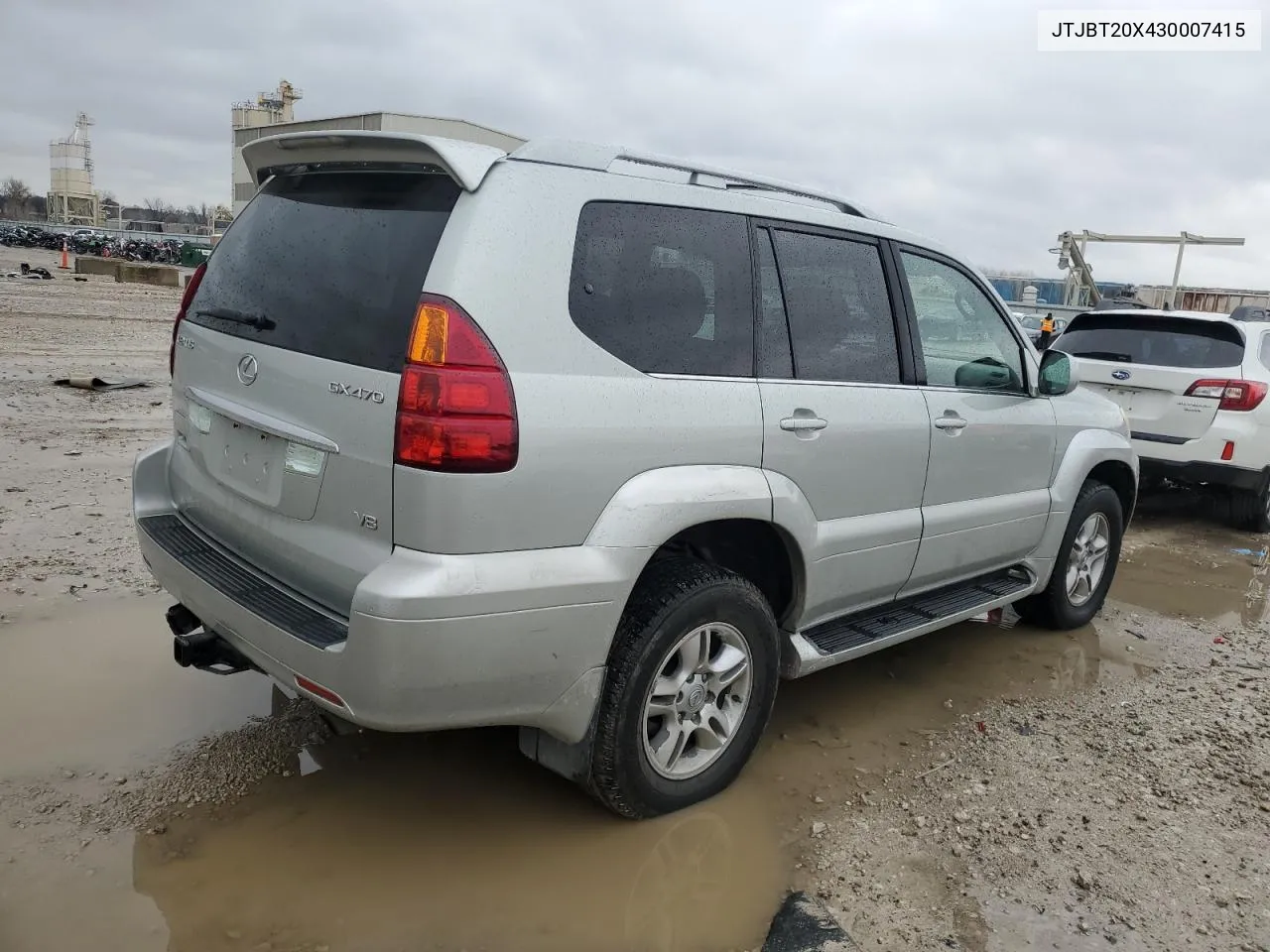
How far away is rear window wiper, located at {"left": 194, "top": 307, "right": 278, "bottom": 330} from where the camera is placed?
2.80 meters

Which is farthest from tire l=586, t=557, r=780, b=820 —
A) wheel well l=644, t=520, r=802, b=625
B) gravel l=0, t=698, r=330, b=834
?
gravel l=0, t=698, r=330, b=834

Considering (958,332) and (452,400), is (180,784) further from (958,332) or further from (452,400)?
(958,332)

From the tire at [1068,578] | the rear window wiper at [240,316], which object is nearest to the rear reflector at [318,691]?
the rear window wiper at [240,316]

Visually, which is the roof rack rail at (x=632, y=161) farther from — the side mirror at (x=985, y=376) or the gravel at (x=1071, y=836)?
the gravel at (x=1071, y=836)

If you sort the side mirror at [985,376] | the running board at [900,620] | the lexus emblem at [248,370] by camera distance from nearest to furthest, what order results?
the lexus emblem at [248,370] < the running board at [900,620] < the side mirror at [985,376]

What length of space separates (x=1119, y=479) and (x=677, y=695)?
11.1ft

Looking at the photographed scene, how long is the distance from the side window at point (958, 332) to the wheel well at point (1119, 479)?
1.07 metres

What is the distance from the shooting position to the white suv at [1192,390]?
7023 millimetres

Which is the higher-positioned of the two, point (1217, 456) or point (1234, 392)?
point (1234, 392)

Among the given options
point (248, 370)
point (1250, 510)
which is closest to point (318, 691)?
point (248, 370)

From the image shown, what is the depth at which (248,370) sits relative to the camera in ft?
9.16

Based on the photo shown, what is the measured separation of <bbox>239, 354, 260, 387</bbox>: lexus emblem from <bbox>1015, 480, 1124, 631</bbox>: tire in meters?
3.75

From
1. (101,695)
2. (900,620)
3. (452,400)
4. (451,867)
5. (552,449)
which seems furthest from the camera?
(900,620)

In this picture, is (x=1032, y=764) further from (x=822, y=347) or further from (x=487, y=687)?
(x=487, y=687)
